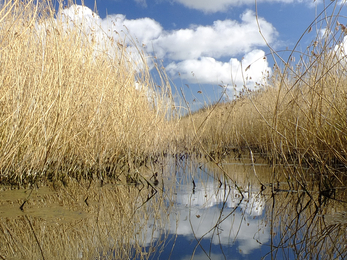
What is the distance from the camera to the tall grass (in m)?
2.18

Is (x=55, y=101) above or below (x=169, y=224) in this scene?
above

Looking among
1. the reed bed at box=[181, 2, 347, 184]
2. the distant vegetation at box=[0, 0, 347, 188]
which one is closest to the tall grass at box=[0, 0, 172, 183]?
the distant vegetation at box=[0, 0, 347, 188]

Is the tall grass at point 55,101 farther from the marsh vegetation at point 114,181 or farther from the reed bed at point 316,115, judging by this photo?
the reed bed at point 316,115

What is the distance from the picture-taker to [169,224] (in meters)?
1.54

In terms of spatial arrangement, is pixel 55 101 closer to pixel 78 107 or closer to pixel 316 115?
pixel 78 107

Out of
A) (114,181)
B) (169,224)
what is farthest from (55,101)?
(169,224)

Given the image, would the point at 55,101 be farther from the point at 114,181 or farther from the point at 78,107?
the point at 114,181

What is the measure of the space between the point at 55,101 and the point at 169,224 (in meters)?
1.40

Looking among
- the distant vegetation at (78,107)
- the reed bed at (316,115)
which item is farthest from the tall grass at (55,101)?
the reed bed at (316,115)

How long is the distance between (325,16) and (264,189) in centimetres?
122

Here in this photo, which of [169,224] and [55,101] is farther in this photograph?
[55,101]

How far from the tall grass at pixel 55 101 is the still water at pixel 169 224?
316 millimetres

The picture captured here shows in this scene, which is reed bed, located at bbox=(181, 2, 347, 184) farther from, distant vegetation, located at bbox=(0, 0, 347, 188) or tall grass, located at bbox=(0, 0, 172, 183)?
tall grass, located at bbox=(0, 0, 172, 183)

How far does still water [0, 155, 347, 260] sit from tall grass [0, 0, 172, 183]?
316 mm
